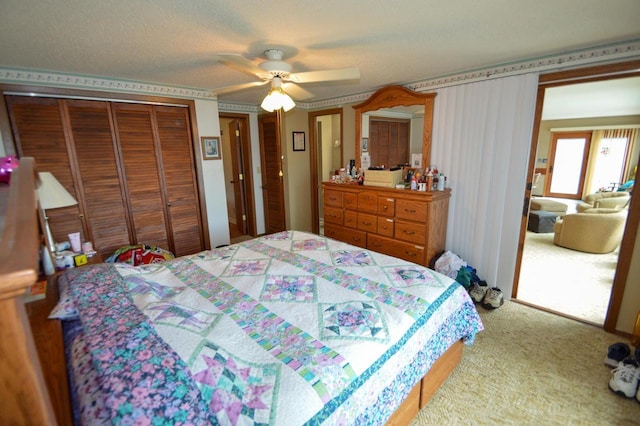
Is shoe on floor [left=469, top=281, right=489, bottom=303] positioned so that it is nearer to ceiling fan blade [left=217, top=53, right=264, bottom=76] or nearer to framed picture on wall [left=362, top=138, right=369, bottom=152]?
framed picture on wall [left=362, top=138, right=369, bottom=152]

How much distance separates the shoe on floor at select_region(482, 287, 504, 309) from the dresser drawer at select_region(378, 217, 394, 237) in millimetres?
1110

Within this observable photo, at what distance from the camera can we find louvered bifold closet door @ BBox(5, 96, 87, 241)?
2.55m

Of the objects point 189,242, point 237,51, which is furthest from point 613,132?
point 189,242

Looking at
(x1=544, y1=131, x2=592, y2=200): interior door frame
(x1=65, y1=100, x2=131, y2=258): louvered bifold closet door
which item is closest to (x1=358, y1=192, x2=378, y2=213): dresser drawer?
(x1=65, y1=100, x2=131, y2=258): louvered bifold closet door

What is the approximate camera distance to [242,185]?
201 inches

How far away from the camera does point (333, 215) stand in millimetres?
3855

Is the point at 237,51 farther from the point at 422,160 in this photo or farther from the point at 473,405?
the point at 473,405

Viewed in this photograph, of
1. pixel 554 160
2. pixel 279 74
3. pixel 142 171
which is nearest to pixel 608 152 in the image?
pixel 554 160

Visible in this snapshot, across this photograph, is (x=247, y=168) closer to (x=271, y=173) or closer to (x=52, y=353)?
(x=271, y=173)

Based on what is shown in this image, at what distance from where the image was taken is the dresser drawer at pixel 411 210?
2.93 m

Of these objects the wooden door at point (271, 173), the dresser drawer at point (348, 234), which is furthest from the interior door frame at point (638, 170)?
the wooden door at point (271, 173)

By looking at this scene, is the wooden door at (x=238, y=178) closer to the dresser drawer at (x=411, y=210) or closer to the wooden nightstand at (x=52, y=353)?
the dresser drawer at (x=411, y=210)

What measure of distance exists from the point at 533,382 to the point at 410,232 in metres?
1.56

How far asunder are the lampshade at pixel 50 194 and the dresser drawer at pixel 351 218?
8.81 feet
